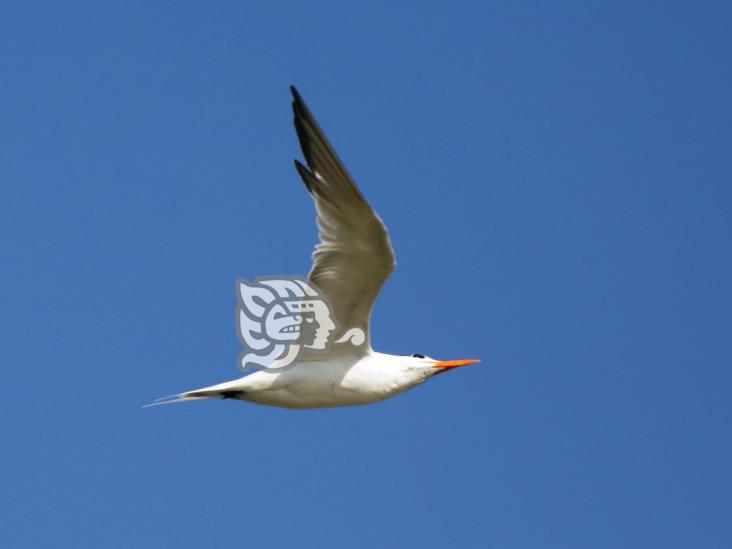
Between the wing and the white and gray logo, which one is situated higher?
the wing

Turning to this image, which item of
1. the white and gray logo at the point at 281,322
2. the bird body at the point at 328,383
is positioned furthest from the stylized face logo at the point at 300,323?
the bird body at the point at 328,383

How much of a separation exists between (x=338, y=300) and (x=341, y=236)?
2.36 ft

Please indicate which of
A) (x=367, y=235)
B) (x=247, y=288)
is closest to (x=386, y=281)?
(x=367, y=235)

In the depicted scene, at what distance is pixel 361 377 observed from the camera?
41.8 feet

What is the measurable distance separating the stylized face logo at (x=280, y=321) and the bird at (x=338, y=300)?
0.33 feet

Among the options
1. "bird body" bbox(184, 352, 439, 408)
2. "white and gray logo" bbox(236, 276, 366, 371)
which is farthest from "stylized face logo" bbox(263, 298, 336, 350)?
"bird body" bbox(184, 352, 439, 408)

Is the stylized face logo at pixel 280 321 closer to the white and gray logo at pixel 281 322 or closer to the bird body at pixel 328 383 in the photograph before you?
the white and gray logo at pixel 281 322

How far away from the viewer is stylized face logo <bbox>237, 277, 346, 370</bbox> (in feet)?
40.5

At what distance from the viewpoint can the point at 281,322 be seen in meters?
12.5

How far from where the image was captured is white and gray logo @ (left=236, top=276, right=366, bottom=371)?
12359mm

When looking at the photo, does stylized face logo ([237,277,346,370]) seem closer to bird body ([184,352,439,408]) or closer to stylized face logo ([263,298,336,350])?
stylized face logo ([263,298,336,350])

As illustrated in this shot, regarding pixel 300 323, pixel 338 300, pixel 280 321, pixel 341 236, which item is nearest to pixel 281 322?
pixel 280 321

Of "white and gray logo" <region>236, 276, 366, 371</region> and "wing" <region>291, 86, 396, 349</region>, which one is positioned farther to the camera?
"white and gray logo" <region>236, 276, 366, 371</region>

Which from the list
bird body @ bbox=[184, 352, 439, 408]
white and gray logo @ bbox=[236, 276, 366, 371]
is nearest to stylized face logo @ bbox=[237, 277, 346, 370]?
white and gray logo @ bbox=[236, 276, 366, 371]
